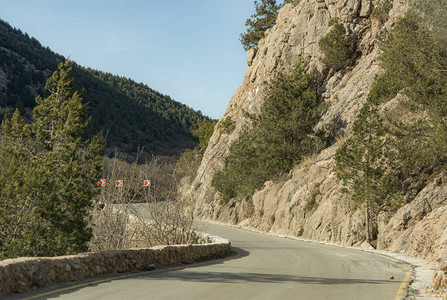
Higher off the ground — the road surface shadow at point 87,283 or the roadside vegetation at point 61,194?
the roadside vegetation at point 61,194

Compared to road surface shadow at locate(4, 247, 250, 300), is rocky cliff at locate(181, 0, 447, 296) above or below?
above

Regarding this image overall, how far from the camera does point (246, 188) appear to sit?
39.3 meters

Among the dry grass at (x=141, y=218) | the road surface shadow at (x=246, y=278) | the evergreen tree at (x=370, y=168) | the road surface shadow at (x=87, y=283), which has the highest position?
the evergreen tree at (x=370, y=168)

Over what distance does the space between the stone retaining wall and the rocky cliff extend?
244cm

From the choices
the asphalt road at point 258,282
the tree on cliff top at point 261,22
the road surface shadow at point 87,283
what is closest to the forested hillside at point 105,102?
the tree on cliff top at point 261,22

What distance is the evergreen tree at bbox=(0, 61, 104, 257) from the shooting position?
13.3 metres

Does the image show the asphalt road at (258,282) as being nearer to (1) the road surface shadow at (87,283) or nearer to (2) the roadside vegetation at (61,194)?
(1) the road surface shadow at (87,283)

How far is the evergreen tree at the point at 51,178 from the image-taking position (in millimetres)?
13336

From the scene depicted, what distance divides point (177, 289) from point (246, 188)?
29872mm

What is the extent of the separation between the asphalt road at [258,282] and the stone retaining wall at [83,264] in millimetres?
341

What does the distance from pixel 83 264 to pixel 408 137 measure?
17.3 meters

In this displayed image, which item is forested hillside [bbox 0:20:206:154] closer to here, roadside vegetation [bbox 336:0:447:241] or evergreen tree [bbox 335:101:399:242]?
evergreen tree [bbox 335:101:399:242]

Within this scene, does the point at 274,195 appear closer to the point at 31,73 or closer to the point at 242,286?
the point at 242,286

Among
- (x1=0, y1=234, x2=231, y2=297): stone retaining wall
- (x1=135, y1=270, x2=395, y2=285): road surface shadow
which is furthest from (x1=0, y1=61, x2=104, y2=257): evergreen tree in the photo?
(x1=135, y1=270, x2=395, y2=285): road surface shadow
